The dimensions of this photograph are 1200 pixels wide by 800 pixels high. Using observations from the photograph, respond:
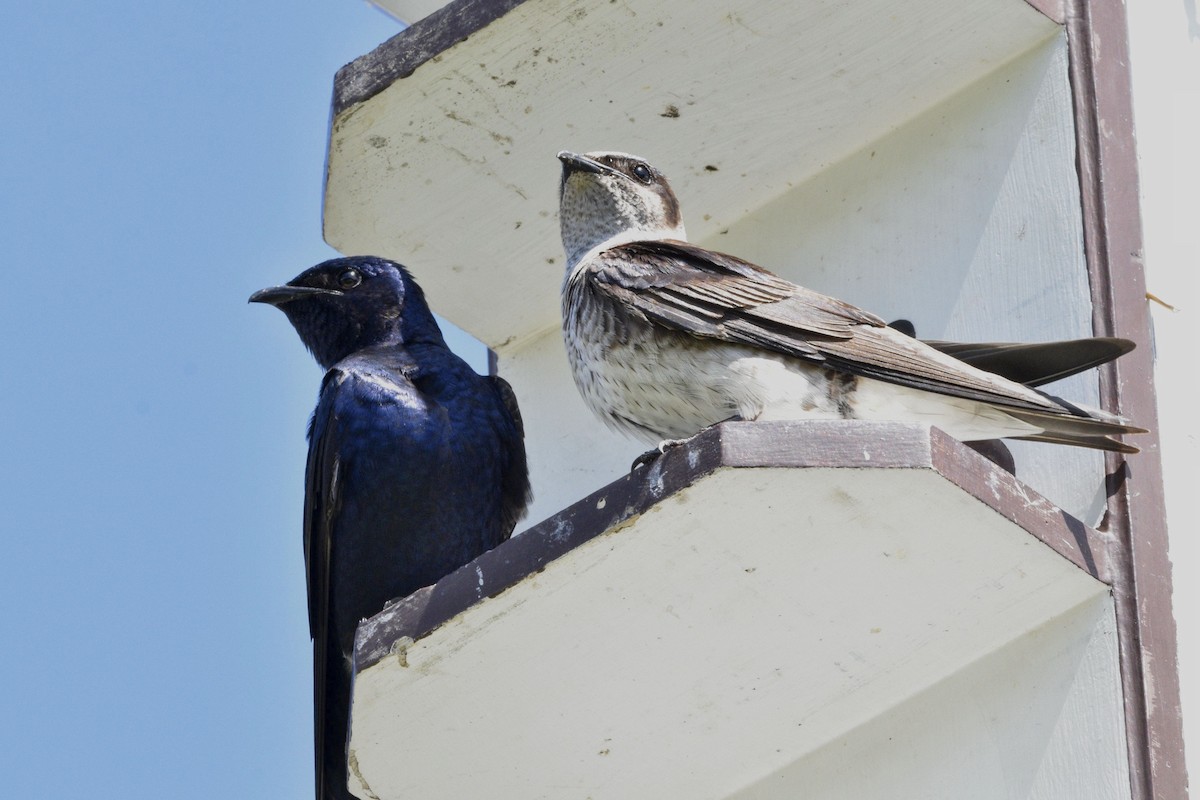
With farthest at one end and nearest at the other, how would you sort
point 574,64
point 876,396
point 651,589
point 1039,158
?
point 574,64
point 1039,158
point 876,396
point 651,589

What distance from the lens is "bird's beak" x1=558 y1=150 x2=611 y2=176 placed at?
3.10 metres

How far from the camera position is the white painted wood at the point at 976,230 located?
2709 mm

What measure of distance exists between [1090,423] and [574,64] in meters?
1.09

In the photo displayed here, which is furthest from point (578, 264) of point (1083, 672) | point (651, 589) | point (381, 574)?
point (1083, 672)

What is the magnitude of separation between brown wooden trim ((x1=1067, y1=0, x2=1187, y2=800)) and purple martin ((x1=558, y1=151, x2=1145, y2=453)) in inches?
4.8

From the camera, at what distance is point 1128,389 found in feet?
8.59

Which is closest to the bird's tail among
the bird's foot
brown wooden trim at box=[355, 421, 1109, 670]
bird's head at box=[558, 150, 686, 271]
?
brown wooden trim at box=[355, 421, 1109, 670]

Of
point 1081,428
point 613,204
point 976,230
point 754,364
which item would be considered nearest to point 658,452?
point 754,364

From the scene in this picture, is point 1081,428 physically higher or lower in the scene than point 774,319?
lower

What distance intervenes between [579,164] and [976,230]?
65cm

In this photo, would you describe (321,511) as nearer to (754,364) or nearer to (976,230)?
(754,364)

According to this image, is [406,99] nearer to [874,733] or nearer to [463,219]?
[463,219]

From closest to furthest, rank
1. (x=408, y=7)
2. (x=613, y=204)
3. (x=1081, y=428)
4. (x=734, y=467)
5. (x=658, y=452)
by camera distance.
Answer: (x=734, y=467), (x=658, y=452), (x=1081, y=428), (x=613, y=204), (x=408, y=7)

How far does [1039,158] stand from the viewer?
289 centimetres
